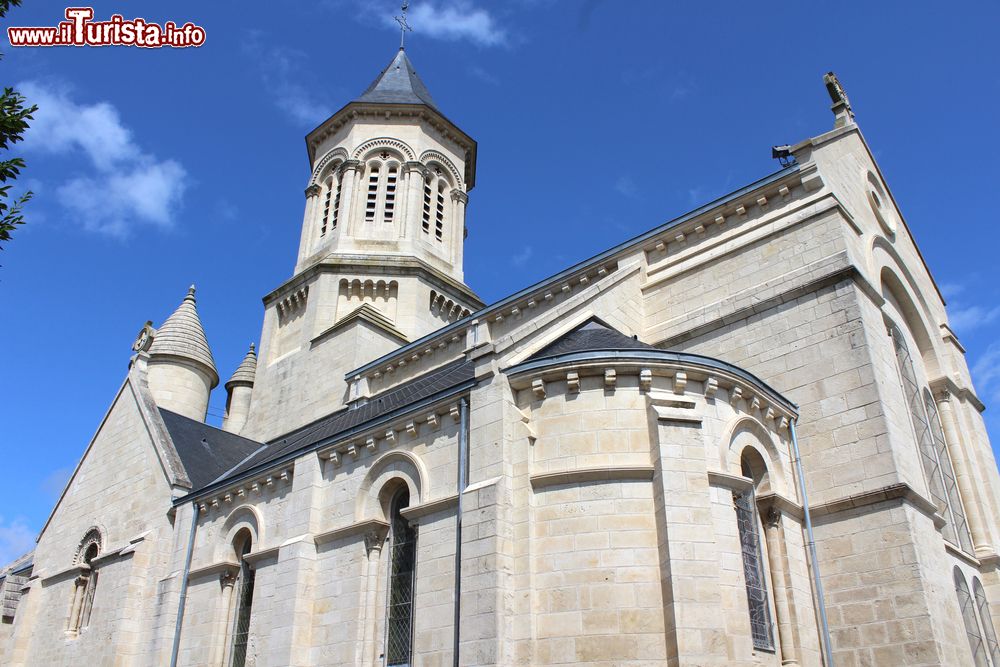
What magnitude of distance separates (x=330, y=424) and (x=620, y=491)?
10.2 meters

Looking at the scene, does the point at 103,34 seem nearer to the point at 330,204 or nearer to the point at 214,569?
the point at 214,569

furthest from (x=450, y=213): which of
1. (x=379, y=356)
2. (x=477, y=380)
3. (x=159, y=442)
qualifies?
(x=477, y=380)

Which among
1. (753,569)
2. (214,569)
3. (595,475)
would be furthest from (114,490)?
(753,569)

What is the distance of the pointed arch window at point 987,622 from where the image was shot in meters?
15.3

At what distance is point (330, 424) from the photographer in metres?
20.1

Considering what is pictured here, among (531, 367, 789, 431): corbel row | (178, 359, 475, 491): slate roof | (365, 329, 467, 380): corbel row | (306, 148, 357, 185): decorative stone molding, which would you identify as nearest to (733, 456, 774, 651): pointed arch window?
(531, 367, 789, 431): corbel row

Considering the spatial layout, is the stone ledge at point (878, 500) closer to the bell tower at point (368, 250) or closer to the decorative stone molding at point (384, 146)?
the bell tower at point (368, 250)

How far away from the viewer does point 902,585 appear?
39.7ft

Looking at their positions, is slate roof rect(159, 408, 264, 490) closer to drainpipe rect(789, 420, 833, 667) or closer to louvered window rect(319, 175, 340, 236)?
louvered window rect(319, 175, 340, 236)

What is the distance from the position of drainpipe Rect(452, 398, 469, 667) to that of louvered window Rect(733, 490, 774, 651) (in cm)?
416

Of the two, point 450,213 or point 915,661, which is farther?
point 450,213

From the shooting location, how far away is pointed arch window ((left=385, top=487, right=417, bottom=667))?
13.1 m

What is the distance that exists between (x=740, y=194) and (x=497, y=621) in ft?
35.0

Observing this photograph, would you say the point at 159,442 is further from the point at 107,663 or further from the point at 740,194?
the point at 740,194
